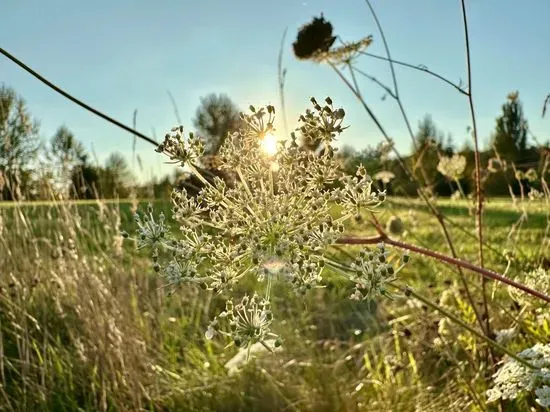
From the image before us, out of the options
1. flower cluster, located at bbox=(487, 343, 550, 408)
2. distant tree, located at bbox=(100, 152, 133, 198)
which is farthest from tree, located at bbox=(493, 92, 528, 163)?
flower cluster, located at bbox=(487, 343, 550, 408)

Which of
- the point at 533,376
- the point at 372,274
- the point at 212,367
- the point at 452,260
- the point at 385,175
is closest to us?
the point at 372,274

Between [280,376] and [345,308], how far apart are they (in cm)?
247

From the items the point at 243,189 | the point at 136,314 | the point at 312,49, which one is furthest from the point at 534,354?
the point at 136,314

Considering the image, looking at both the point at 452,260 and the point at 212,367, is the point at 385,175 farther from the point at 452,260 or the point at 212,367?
the point at 452,260

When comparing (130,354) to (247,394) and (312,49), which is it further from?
(312,49)

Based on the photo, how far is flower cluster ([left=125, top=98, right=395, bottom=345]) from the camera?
1450 millimetres

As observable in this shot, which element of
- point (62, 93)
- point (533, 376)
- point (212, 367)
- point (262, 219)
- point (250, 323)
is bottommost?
point (212, 367)

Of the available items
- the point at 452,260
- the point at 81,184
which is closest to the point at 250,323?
the point at 452,260

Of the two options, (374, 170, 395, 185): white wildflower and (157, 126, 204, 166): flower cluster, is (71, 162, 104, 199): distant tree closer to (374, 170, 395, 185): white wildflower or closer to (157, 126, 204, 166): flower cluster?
(374, 170, 395, 185): white wildflower

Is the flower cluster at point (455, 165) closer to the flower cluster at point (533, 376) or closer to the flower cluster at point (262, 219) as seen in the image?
the flower cluster at point (533, 376)

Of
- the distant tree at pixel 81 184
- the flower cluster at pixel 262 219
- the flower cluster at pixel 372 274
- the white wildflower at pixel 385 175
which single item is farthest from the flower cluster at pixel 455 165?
the flower cluster at pixel 372 274

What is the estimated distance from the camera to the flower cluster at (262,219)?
1450mm

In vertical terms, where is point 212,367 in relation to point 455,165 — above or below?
below

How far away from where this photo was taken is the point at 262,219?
1.51 metres
